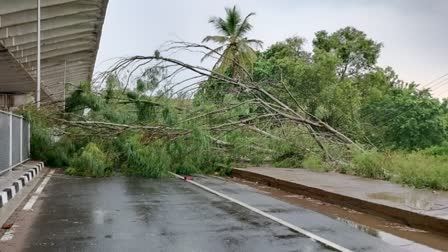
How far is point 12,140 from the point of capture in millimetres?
14844

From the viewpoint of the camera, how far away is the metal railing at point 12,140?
1337cm

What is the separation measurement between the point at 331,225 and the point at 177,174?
10172 millimetres

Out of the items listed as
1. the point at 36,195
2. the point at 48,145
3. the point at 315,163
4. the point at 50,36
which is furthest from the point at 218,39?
the point at 36,195

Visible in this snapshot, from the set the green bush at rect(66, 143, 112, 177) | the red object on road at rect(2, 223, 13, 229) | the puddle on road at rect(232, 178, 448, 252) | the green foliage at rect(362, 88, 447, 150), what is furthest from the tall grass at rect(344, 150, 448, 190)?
the green foliage at rect(362, 88, 447, 150)

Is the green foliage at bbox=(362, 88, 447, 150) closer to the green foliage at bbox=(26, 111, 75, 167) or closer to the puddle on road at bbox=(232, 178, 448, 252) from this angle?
the green foliage at bbox=(26, 111, 75, 167)

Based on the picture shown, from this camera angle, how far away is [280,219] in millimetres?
9094

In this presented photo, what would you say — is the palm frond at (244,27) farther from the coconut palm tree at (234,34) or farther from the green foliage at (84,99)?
the green foliage at (84,99)

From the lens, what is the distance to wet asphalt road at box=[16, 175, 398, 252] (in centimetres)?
700

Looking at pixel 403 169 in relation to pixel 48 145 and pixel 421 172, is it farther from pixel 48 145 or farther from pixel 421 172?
pixel 48 145

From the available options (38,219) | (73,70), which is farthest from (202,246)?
(73,70)

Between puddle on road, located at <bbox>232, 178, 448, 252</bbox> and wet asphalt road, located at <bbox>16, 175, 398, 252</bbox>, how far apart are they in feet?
0.95

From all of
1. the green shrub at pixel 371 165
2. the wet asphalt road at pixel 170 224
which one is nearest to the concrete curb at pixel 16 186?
the wet asphalt road at pixel 170 224

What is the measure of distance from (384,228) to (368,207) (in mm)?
1550

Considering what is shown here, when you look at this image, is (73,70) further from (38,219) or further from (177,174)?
(38,219)
